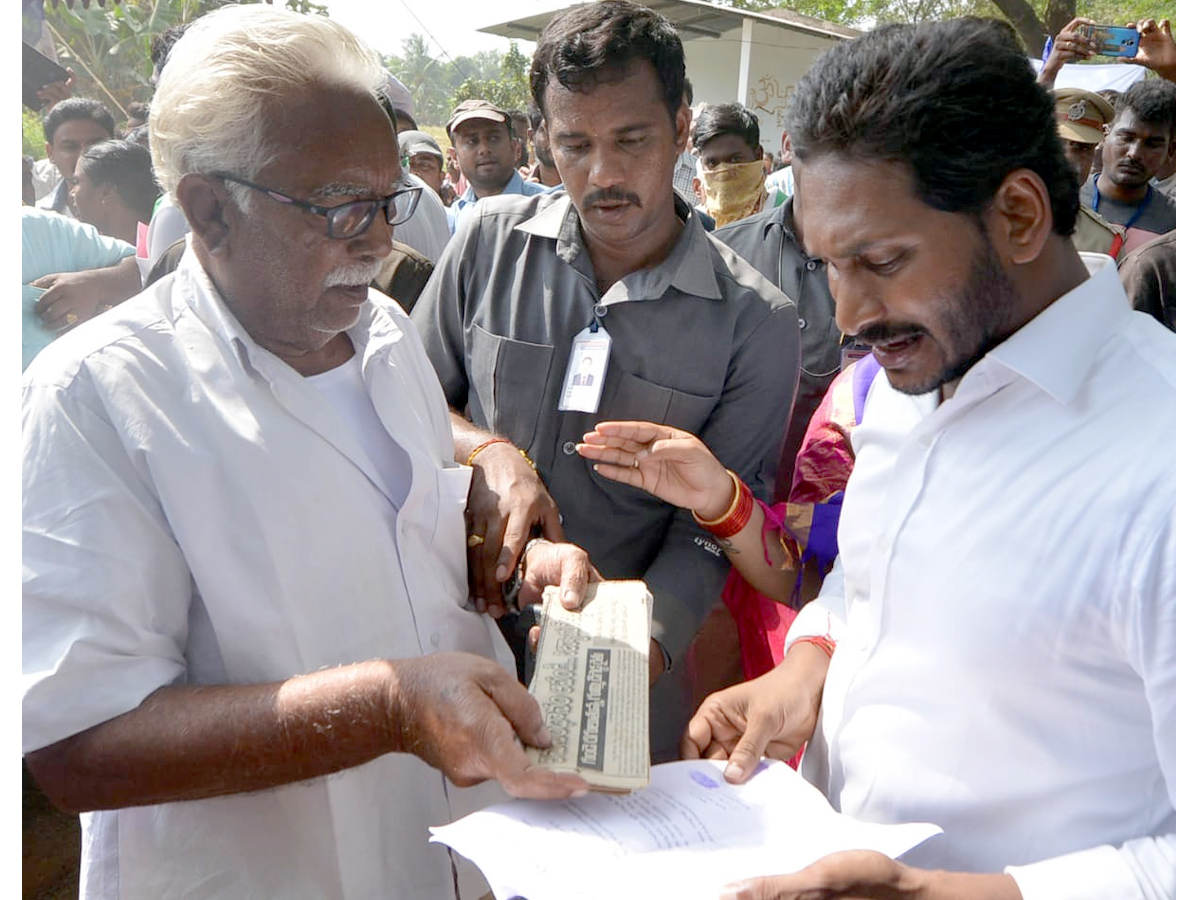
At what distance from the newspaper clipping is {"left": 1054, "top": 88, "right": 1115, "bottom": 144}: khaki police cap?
14.3 feet

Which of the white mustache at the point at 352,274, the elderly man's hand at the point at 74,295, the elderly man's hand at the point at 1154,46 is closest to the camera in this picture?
the white mustache at the point at 352,274

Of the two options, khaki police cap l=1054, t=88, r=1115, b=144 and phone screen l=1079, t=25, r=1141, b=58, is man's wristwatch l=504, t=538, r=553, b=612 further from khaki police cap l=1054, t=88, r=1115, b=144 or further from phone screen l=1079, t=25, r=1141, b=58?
khaki police cap l=1054, t=88, r=1115, b=144

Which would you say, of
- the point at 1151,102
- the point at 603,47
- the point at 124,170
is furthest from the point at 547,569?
the point at 1151,102

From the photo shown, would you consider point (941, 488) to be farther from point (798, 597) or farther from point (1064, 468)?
point (798, 597)

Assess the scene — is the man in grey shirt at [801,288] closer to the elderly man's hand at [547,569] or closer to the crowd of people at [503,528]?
the crowd of people at [503,528]

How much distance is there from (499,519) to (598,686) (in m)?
0.61

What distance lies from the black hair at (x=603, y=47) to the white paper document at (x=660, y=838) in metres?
1.76

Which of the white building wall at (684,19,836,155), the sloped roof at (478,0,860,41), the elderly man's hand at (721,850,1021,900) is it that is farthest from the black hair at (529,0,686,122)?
the white building wall at (684,19,836,155)

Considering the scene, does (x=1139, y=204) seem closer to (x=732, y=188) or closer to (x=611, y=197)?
(x=732, y=188)

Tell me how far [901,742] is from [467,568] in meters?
0.97

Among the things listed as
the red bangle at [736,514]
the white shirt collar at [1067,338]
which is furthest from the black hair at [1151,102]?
the white shirt collar at [1067,338]

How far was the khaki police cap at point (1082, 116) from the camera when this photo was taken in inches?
192

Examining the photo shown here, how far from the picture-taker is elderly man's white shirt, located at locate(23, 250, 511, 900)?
4.39 feet

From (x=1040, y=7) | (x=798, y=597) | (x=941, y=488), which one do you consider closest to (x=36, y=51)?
(x=798, y=597)
